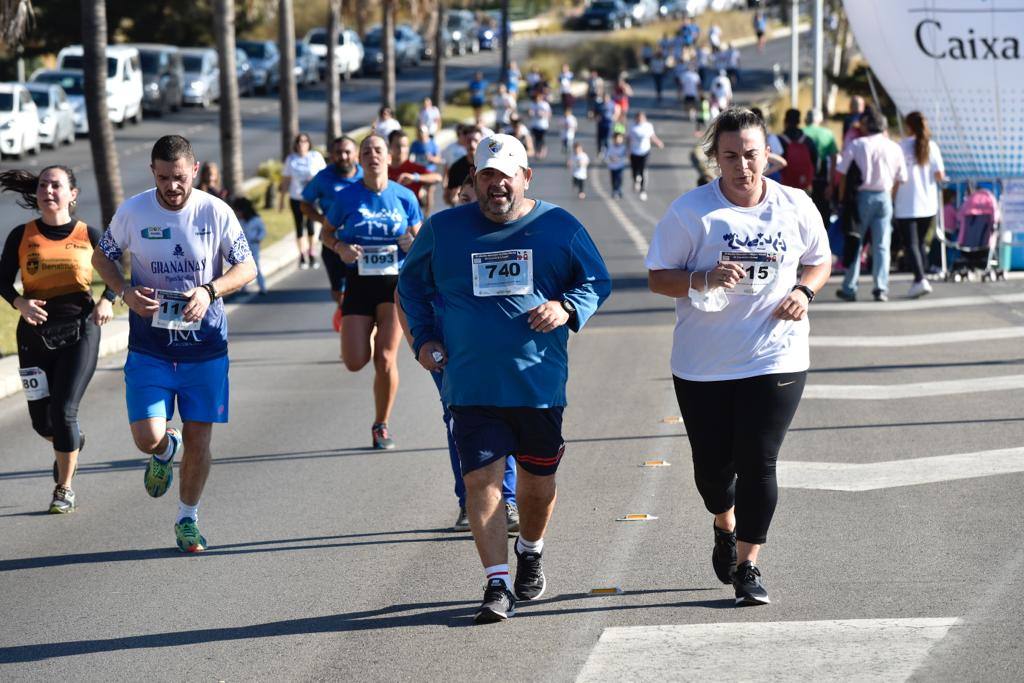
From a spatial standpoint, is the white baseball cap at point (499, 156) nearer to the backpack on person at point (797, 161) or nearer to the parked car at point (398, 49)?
the backpack on person at point (797, 161)

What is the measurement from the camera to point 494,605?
265 inches

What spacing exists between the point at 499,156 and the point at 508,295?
545 millimetres

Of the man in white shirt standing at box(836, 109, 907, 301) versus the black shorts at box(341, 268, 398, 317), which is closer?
the black shorts at box(341, 268, 398, 317)

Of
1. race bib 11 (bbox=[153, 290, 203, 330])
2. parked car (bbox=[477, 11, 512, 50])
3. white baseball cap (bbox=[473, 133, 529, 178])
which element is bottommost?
parked car (bbox=[477, 11, 512, 50])

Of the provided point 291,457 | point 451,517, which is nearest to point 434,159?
point 291,457

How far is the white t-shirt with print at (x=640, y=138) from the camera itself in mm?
35906

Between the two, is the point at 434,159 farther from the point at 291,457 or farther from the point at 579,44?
the point at 579,44

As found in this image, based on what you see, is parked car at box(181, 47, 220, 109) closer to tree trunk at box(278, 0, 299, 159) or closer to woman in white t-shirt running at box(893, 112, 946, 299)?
tree trunk at box(278, 0, 299, 159)

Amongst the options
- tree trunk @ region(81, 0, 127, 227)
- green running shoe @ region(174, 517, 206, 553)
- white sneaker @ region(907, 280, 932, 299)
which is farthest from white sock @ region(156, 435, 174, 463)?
tree trunk @ region(81, 0, 127, 227)

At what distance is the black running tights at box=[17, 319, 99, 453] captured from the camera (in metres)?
9.42

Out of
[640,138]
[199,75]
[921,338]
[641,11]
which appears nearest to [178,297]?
[921,338]

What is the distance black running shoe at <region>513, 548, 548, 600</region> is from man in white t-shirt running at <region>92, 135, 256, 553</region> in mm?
1862

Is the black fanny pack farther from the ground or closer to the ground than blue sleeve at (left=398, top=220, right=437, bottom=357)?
closer to the ground

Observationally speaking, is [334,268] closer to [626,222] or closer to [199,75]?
[626,222]
